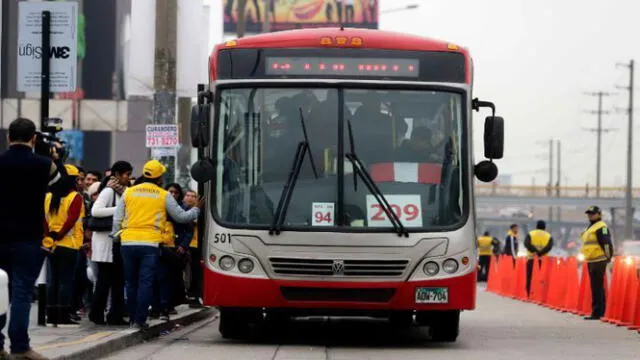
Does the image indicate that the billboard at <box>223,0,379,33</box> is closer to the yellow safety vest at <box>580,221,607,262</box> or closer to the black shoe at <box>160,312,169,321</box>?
the yellow safety vest at <box>580,221,607,262</box>

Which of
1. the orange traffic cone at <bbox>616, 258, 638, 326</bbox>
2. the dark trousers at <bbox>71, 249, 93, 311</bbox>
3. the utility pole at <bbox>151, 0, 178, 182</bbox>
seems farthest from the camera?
the utility pole at <bbox>151, 0, 178, 182</bbox>

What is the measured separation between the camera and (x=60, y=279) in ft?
53.0

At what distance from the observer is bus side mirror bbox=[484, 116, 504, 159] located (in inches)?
637

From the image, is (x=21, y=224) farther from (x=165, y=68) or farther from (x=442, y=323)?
(x=165, y=68)

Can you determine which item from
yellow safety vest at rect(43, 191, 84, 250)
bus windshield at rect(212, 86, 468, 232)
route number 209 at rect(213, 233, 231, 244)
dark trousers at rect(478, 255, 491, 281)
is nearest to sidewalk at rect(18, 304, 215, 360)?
yellow safety vest at rect(43, 191, 84, 250)

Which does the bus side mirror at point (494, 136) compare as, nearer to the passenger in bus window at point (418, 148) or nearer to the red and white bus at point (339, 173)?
the red and white bus at point (339, 173)

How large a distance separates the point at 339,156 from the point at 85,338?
3.27 metres

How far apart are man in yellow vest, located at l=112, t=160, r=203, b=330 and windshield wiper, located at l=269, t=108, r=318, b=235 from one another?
1.10 m

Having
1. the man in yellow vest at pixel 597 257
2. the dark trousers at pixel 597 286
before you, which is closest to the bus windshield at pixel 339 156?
the man in yellow vest at pixel 597 257

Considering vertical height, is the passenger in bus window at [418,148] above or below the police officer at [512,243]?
above

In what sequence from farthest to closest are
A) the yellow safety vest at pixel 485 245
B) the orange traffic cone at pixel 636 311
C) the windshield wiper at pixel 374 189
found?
the yellow safety vest at pixel 485 245 < the orange traffic cone at pixel 636 311 < the windshield wiper at pixel 374 189

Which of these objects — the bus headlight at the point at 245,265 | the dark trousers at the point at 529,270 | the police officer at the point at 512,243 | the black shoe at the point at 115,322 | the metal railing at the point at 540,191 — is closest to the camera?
the bus headlight at the point at 245,265

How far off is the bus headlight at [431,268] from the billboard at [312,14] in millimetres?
113226

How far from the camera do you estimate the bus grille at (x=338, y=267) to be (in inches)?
622
